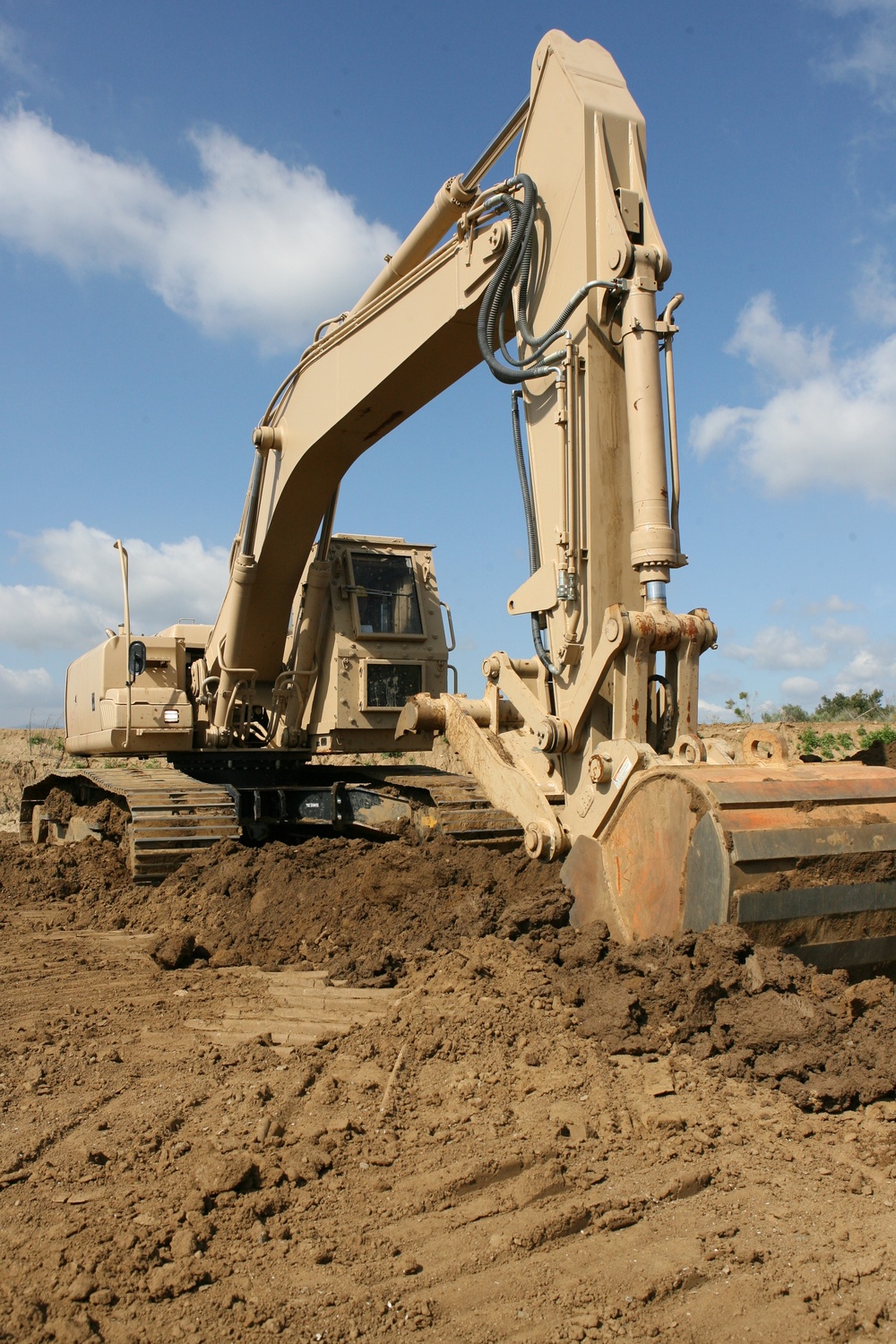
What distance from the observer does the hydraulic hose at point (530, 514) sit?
541 cm

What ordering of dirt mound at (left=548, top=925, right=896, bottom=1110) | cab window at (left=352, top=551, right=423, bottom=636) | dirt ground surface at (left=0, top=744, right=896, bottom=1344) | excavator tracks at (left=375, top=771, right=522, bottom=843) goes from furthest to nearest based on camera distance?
cab window at (left=352, top=551, right=423, bottom=636)
excavator tracks at (left=375, top=771, right=522, bottom=843)
dirt mound at (left=548, top=925, right=896, bottom=1110)
dirt ground surface at (left=0, top=744, right=896, bottom=1344)

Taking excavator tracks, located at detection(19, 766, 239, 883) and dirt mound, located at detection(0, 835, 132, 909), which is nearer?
excavator tracks, located at detection(19, 766, 239, 883)

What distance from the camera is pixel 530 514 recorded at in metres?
5.56

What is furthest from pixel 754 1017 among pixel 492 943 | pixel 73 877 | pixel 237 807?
pixel 73 877

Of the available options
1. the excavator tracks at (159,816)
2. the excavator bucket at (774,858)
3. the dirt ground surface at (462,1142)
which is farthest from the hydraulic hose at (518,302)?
the excavator tracks at (159,816)

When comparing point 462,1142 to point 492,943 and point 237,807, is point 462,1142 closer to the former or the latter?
point 492,943

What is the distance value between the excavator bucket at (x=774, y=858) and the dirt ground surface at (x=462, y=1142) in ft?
0.54

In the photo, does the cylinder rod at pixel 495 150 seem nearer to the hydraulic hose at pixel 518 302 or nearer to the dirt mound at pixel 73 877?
the hydraulic hose at pixel 518 302

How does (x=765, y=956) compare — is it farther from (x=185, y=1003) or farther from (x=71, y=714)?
(x=71, y=714)

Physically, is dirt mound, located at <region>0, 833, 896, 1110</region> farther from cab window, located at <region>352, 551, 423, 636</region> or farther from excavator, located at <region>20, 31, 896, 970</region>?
cab window, located at <region>352, 551, 423, 636</region>

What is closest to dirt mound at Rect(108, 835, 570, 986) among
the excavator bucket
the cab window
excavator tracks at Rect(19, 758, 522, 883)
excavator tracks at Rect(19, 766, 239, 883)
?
excavator tracks at Rect(19, 766, 239, 883)

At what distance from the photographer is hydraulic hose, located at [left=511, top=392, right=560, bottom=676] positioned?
17.7 ft

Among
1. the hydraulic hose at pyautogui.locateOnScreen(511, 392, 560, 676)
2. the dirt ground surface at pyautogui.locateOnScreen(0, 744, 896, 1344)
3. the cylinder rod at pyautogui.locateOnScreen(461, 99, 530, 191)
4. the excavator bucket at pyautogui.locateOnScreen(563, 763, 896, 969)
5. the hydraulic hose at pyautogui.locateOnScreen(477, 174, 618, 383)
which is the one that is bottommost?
the dirt ground surface at pyautogui.locateOnScreen(0, 744, 896, 1344)

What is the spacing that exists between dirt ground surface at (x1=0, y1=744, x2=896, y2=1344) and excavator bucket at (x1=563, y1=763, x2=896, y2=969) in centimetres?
16
